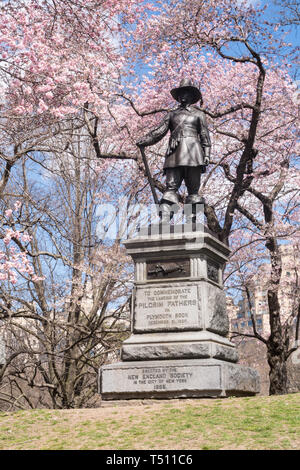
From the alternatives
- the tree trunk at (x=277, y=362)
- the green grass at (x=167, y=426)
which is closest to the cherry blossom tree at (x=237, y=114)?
the tree trunk at (x=277, y=362)

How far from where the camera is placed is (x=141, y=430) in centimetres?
659

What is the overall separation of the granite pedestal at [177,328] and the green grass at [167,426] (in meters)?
0.43

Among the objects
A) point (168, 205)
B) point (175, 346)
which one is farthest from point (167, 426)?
point (168, 205)

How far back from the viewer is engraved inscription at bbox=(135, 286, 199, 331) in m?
9.30

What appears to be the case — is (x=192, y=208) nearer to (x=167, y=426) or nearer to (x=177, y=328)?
(x=177, y=328)

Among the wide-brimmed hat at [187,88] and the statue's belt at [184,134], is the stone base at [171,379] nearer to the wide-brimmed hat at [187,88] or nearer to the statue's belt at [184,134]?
the statue's belt at [184,134]

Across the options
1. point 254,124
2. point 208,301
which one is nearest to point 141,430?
point 208,301

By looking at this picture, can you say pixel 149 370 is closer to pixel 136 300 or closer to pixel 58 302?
pixel 136 300

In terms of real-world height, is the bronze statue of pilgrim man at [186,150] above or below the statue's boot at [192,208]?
above

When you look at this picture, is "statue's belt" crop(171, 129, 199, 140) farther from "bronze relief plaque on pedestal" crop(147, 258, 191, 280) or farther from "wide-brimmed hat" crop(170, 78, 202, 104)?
"bronze relief plaque on pedestal" crop(147, 258, 191, 280)

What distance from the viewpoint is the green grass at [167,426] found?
598cm

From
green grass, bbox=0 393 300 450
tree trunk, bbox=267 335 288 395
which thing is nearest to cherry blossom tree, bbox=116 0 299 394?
tree trunk, bbox=267 335 288 395

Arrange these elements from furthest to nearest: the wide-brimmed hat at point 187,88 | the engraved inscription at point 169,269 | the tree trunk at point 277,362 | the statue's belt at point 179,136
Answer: the tree trunk at point 277,362 → the wide-brimmed hat at point 187,88 → the statue's belt at point 179,136 → the engraved inscription at point 169,269

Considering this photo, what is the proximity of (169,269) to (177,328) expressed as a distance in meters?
0.96
